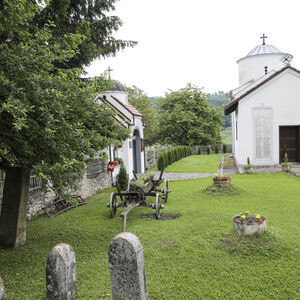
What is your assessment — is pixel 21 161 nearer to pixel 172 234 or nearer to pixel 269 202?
pixel 172 234

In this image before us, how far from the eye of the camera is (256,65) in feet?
85.4

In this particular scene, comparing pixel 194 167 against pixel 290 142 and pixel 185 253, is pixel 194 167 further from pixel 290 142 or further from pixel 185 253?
pixel 185 253

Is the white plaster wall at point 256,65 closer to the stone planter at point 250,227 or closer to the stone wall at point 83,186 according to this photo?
the stone wall at point 83,186

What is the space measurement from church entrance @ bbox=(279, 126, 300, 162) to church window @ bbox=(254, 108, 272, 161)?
3.13ft

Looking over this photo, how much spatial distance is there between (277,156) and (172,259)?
1485 cm

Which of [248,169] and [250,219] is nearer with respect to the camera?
[250,219]

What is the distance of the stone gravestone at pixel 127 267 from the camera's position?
3.95 meters

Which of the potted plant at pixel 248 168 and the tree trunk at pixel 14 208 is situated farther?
the potted plant at pixel 248 168

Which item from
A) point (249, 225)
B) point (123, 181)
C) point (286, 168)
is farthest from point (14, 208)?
point (286, 168)

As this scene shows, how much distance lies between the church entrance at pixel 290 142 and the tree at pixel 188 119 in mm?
21103

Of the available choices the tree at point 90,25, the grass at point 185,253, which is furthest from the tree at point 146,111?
the grass at point 185,253

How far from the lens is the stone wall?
991cm

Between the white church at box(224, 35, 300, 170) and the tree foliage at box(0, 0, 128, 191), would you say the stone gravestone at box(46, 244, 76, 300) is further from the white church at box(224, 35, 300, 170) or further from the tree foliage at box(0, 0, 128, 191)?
the white church at box(224, 35, 300, 170)

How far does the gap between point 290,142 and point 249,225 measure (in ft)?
47.6
